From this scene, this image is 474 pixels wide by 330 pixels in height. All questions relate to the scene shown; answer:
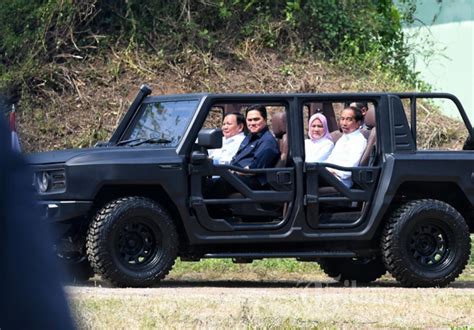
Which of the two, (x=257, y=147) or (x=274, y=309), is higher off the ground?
(x=257, y=147)

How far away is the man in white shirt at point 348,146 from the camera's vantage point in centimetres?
1115

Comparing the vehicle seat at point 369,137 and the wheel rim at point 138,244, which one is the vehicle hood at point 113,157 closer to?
the wheel rim at point 138,244

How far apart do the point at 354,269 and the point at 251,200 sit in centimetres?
173

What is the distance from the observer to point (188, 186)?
35.0 ft

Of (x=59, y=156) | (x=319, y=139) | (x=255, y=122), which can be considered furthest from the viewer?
(x=319, y=139)

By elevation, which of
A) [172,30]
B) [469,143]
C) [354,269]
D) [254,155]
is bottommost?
[354,269]

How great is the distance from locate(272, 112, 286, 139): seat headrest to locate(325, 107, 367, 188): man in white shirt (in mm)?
467

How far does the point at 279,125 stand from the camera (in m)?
11.3

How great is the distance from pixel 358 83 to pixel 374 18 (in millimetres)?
1845

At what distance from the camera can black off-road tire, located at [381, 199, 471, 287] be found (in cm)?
1105

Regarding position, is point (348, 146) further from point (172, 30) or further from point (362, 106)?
point (172, 30)

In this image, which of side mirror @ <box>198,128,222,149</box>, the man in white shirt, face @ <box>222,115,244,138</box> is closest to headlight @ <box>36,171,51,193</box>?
side mirror @ <box>198,128,222,149</box>

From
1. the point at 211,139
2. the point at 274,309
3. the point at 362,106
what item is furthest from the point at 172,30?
the point at 274,309

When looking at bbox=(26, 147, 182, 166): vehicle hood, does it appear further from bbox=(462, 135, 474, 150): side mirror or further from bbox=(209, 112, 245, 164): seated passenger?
bbox=(462, 135, 474, 150): side mirror
